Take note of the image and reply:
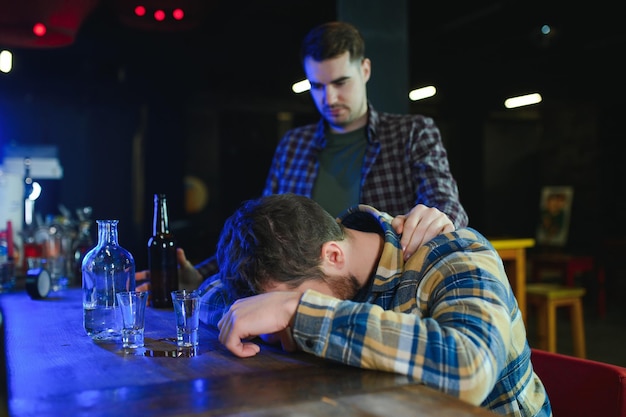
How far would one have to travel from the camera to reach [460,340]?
3.45 feet

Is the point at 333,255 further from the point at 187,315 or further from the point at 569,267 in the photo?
the point at 569,267

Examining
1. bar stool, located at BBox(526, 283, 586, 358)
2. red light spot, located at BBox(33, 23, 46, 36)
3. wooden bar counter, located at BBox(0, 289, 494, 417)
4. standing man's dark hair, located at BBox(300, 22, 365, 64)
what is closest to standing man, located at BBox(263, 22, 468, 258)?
standing man's dark hair, located at BBox(300, 22, 365, 64)

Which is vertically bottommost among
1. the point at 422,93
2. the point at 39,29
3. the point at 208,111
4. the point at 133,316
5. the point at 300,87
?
the point at 133,316

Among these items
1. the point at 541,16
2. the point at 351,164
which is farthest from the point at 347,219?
the point at 541,16

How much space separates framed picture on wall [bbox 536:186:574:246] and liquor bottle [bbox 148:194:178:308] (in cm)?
872

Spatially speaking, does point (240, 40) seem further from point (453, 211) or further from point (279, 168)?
point (453, 211)

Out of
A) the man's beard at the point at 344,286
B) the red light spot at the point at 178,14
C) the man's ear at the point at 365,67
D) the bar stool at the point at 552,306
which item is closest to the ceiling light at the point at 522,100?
the bar stool at the point at 552,306

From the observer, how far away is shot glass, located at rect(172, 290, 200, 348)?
4.28 feet

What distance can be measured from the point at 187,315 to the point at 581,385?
2.63 feet

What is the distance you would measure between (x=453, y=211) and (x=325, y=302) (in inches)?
39.6

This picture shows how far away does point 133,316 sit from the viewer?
4.38 feet

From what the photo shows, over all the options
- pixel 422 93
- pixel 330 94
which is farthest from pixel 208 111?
pixel 330 94

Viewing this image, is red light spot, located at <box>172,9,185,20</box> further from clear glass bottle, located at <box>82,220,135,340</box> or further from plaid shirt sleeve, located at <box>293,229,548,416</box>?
plaid shirt sleeve, located at <box>293,229,548,416</box>

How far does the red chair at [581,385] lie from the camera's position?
1.29 metres
